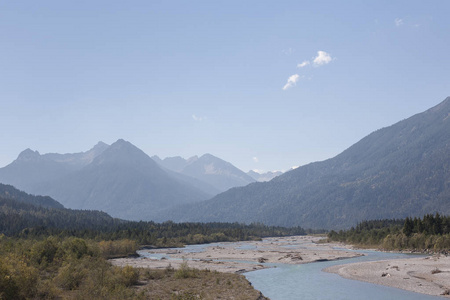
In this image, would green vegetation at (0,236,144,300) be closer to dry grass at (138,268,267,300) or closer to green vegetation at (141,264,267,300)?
dry grass at (138,268,267,300)

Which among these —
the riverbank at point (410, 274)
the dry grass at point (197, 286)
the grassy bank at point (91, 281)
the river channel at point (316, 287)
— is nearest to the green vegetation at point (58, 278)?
the grassy bank at point (91, 281)

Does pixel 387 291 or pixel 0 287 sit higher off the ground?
pixel 0 287

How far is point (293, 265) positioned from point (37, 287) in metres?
69.3

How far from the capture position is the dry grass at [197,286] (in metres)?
56.0

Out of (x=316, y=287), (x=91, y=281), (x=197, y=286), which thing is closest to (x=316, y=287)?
(x=316, y=287)

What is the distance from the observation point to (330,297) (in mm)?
58188

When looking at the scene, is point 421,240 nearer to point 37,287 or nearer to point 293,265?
point 293,265

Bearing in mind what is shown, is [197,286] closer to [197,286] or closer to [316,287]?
[197,286]

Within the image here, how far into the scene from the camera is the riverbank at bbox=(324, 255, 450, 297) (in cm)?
6338

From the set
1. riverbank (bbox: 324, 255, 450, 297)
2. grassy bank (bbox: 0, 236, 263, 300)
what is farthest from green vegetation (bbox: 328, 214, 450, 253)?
grassy bank (bbox: 0, 236, 263, 300)

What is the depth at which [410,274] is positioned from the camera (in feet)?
244

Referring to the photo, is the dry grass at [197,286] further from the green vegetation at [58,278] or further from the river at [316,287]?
the green vegetation at [58,278]

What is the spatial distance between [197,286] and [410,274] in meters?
40.3

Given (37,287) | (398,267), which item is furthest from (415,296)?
(37,287)
